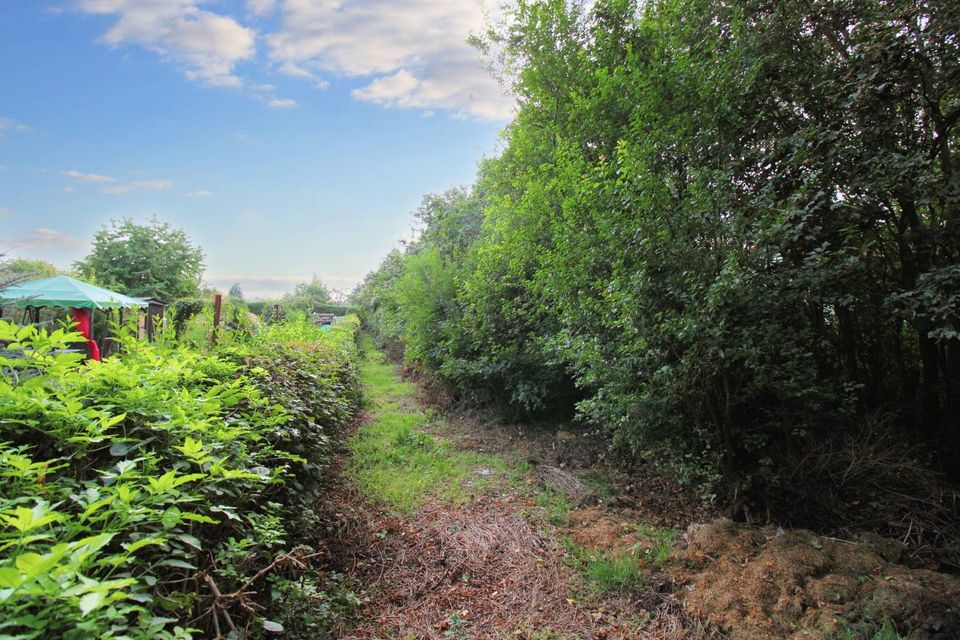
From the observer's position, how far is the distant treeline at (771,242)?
115 inches

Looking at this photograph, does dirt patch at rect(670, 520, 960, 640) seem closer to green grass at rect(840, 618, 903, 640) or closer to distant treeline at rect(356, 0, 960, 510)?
green grass at rect(840, 618, 903, 640)

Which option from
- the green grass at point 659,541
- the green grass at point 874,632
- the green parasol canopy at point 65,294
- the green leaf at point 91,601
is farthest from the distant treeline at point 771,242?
the green parasol canopy at point 65,294

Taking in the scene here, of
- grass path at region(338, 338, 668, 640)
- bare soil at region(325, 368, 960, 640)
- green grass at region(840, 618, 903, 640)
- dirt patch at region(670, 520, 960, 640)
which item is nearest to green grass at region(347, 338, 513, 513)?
grass path at region(338, 338, 668, 640)

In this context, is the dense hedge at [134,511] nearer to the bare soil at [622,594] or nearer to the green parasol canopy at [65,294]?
the bare soil at [622,594]

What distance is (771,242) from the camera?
2922 millimetres

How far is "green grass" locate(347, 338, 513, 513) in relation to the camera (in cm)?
429

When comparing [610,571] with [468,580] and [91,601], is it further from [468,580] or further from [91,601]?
[91,601]

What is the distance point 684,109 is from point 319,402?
4089 mm

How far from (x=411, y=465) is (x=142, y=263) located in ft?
62.0

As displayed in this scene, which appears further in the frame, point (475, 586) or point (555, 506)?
point (555, 506)

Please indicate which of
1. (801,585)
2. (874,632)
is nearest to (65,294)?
(801,585)

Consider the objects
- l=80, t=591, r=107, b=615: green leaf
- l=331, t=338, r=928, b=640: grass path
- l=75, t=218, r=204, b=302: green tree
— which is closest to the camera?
l=80, t=591, r=107, b=615: green leaf

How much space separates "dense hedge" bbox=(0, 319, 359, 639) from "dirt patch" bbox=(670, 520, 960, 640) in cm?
214

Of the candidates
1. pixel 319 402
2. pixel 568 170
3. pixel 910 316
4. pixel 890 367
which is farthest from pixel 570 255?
pixel 890 367
